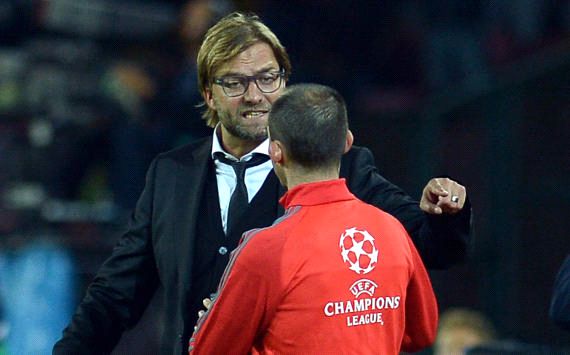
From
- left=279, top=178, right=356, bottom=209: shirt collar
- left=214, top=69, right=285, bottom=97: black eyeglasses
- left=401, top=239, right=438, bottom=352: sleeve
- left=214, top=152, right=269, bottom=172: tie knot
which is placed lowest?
left=401, top=239, right=438, bottom=352: sleeve

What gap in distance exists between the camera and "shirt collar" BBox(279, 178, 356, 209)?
9.07 feet

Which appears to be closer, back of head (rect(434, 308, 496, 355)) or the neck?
the neck

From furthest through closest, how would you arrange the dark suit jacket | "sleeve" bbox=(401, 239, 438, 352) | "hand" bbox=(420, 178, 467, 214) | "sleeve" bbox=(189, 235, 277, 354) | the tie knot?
1. the tie knot
2. the dark suit jacket
3. "hand" bbox=(420, 178, 467, 214)
4. "sleeve" bbox=(401, 239, 438, 352)
5. "sleeve" bbox=(189, 235, 277, 354)

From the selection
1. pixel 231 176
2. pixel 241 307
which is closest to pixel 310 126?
pixel 241 307

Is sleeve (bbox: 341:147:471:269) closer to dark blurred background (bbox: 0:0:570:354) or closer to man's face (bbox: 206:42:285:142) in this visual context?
man's face (bbox: 206:42:285:142)

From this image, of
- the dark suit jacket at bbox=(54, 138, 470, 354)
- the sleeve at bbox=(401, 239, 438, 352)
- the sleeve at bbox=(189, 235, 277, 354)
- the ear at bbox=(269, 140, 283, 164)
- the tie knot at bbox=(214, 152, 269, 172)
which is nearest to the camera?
the sleeve at bbox=(189, 235, 277, 354)

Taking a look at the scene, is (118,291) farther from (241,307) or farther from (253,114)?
(241,307)

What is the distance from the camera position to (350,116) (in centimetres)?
721

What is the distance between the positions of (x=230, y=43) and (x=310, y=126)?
2.10 ft

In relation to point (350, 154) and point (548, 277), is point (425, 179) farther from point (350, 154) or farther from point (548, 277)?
point (350, 154)

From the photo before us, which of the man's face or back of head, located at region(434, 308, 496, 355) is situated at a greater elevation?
the man's face

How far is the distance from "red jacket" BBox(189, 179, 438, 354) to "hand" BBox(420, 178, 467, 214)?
0.76 feet

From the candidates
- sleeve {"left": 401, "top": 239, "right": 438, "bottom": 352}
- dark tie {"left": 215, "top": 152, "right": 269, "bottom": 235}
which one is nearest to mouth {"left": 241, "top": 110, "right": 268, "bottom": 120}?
dark tie {"left": 215, "top": 152, "right": 269, "bottom": 235}

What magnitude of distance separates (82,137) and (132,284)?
439 centimetres
